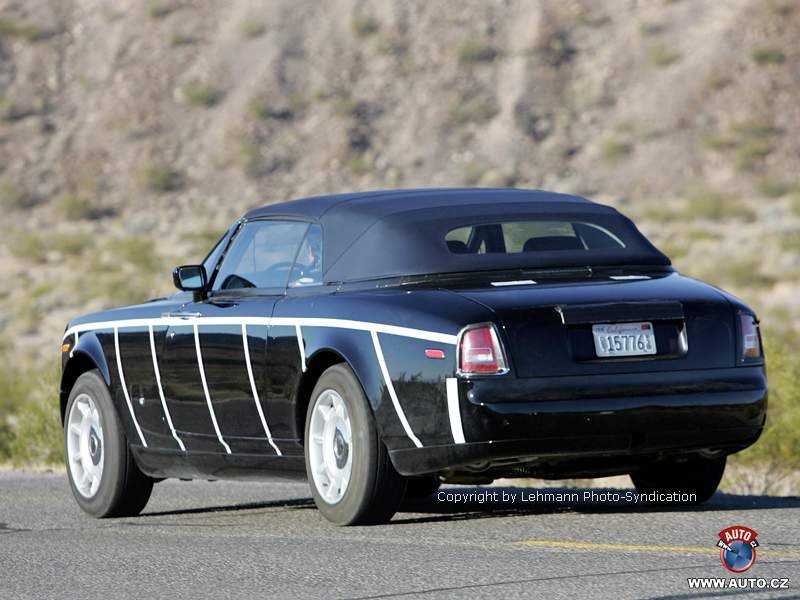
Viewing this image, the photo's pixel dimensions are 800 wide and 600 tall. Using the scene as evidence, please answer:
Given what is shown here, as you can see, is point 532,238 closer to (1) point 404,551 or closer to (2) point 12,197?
(1) point 404,551

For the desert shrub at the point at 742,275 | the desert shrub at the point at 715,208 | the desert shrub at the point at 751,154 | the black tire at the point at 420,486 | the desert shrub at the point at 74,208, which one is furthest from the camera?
the desert shrub at the point at 74,208

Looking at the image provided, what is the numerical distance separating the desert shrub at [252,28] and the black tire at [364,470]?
44294 millimetres

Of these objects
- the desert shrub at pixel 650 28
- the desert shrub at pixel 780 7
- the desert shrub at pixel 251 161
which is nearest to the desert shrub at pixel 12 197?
the desert shrub at pixel 251 161

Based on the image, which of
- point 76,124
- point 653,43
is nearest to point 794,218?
point 653,43

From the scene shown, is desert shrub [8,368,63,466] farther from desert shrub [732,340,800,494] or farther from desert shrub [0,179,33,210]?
desert shrub [0,179,33,210]

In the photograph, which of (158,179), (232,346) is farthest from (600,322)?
(158,179)

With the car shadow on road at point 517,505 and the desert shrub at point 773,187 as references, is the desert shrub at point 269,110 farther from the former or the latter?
the car shadow on road at point 517,505

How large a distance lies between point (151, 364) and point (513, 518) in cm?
236

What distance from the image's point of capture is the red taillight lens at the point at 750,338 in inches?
331

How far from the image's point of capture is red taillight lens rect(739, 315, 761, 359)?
841cm

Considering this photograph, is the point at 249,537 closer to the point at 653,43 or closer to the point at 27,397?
the point at 27,397

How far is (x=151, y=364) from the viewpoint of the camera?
389 inches

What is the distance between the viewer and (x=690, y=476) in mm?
9266

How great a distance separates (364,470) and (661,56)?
42500 millimetres
